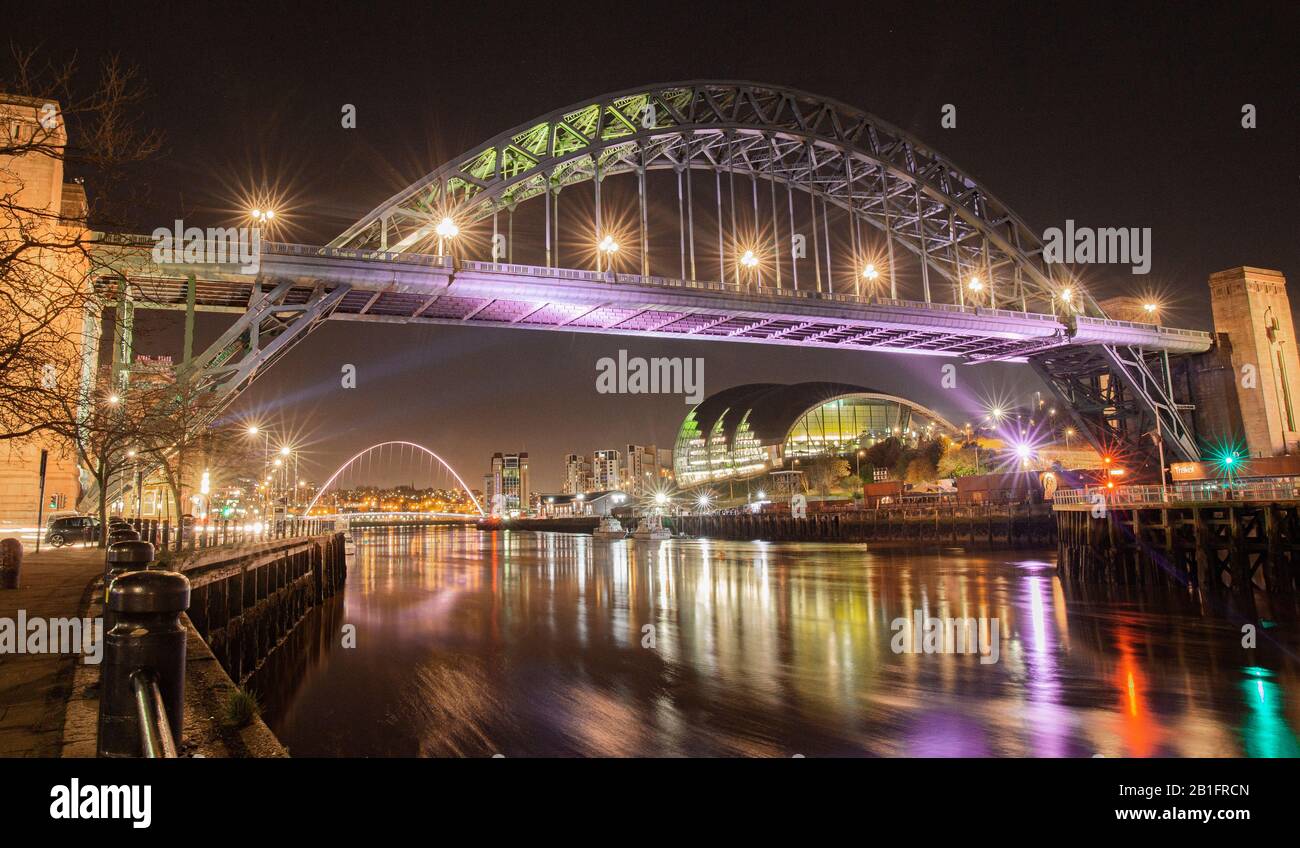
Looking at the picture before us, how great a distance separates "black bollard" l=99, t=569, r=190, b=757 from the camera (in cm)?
348

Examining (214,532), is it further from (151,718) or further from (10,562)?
(151,718)

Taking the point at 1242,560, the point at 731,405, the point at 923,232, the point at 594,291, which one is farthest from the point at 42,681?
the point at 731,405

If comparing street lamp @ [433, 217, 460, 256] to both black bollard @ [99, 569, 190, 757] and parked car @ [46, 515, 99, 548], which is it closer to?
parked car @ [46, 515, 99, 548]

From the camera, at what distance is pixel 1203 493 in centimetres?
2522

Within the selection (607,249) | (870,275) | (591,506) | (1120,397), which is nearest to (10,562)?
(607,249)

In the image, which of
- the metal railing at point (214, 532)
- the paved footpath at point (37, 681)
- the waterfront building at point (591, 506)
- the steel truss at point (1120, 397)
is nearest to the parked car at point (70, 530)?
the metal railing at point (214, 532)

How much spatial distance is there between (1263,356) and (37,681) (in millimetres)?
60153

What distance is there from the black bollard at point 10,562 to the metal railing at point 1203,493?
30242 mm

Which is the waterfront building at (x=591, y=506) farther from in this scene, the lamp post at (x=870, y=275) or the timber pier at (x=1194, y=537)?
the timber pier at (x=1194, y=537)

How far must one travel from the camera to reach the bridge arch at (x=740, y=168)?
3806cm
